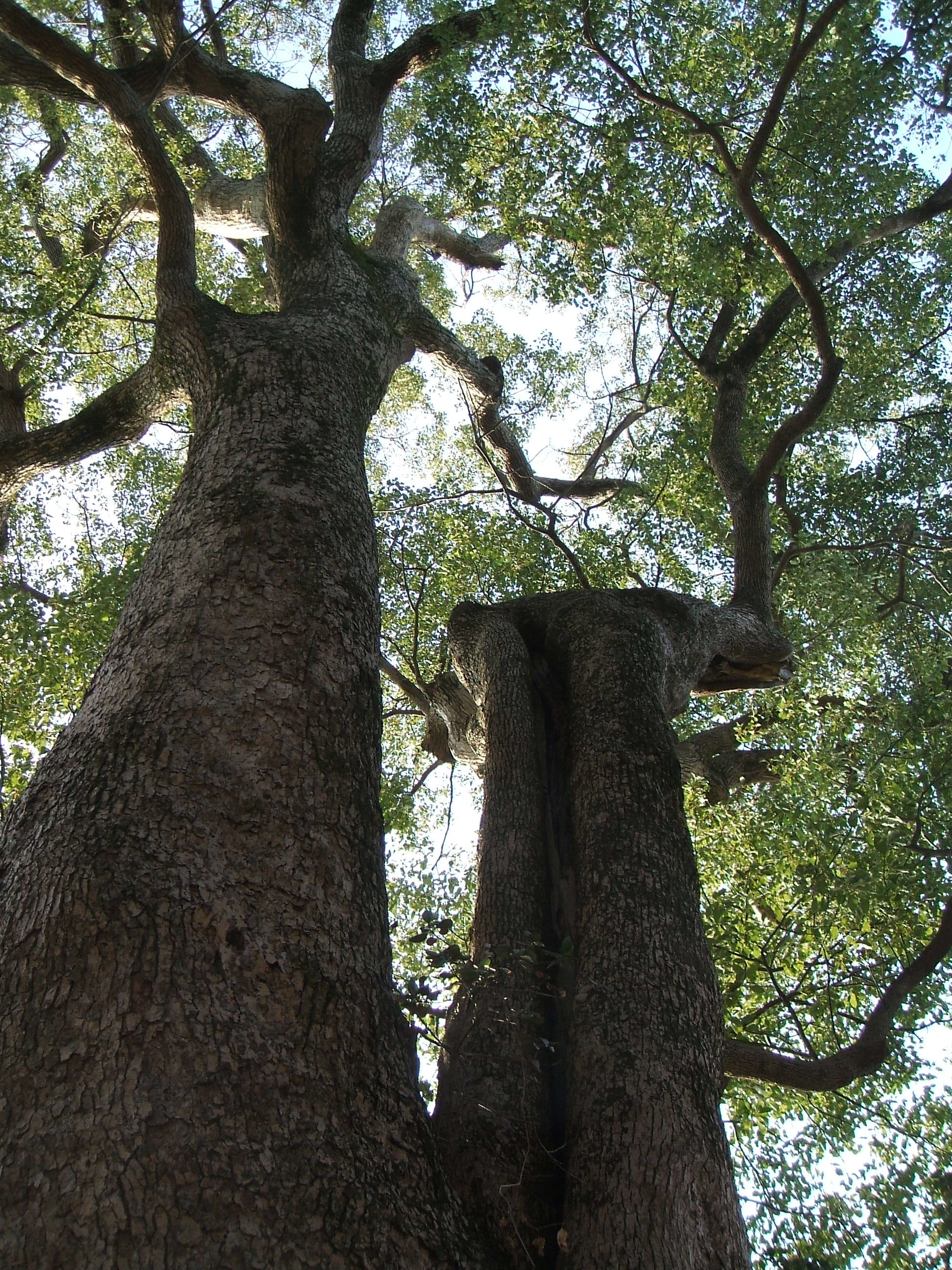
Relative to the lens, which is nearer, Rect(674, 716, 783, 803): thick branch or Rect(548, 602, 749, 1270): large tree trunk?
Rect(548, 602, 749, 1270): large tree trunk

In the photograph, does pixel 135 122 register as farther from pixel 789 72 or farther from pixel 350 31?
pixel 789 72

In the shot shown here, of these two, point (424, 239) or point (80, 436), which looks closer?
point (80, 436)

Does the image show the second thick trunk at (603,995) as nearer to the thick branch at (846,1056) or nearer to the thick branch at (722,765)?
the thick branch at (846,1056)

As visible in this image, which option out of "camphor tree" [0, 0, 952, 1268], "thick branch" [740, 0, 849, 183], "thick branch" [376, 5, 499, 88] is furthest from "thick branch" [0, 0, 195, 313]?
"thick branch" [740, 0, 849, 183]

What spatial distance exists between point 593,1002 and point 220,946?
144cm

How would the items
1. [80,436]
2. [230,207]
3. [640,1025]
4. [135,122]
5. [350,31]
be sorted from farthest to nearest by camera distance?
1. [230,207]
2. [350,31]
3. [80,436]
4. [135,122]
5. [640,1025]

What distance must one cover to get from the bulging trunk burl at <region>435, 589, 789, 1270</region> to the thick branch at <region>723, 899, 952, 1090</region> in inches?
75.0

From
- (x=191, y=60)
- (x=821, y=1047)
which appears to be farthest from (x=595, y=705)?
(x=191, y=60)

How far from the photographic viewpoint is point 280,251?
5945 mm

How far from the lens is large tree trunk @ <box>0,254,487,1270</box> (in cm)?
174

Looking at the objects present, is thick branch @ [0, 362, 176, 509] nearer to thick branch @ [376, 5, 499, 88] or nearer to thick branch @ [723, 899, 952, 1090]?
thick branch @ [376, 5, 499, 88]

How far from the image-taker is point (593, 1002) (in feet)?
9.93

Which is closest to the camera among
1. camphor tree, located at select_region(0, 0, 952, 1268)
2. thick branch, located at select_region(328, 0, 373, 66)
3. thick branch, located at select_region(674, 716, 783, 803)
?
camphor tree, located at select_region(0, 0, 952, 1268)

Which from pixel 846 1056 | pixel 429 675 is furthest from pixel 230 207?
pixel 846 1056
